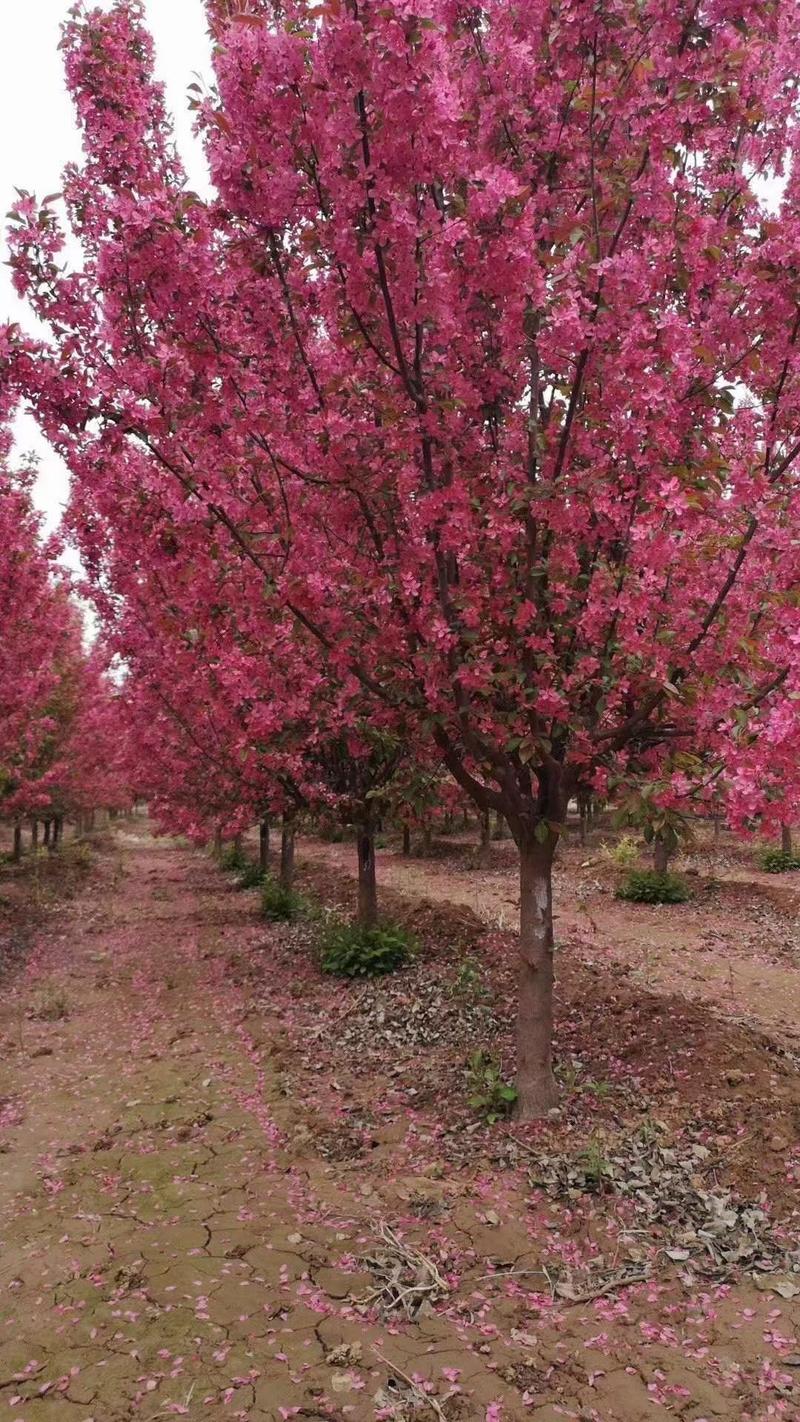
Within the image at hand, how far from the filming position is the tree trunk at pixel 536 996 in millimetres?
6258

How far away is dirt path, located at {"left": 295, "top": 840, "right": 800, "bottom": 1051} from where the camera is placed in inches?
385

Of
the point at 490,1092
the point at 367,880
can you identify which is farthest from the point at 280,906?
the point at 490,1092

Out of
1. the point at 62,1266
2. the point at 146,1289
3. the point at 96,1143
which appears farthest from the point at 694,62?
the point at 96,1143

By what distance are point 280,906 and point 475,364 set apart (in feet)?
43.2

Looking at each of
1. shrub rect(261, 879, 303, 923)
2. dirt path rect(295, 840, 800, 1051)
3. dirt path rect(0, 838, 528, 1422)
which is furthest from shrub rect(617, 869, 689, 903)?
dirt path rect(0, 838, 528, 1422)

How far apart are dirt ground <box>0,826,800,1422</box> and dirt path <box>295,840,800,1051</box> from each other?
18.7 inches

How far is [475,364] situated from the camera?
18.5ft

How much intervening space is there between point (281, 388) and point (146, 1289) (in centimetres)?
539

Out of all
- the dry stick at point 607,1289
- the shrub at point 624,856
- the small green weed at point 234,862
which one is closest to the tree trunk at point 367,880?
the dry stick at point 607,1289

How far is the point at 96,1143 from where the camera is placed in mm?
6527

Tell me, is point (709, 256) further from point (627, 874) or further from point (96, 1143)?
point (627, 874)

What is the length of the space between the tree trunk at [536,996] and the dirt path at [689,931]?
9.07ft

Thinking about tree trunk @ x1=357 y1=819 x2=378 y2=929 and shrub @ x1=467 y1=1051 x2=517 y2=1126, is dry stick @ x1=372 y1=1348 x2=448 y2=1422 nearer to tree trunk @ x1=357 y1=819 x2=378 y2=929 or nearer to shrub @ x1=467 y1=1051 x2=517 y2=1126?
shrub @ x1=467 y1=1051 x2=517 y2=1126

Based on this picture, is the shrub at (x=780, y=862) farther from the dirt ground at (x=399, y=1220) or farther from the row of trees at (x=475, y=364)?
the row of trees at (x=475, y=364)
